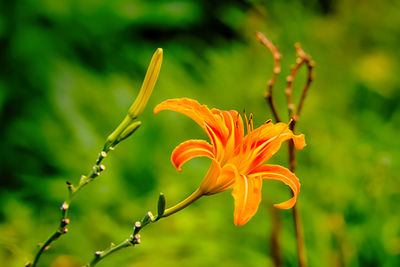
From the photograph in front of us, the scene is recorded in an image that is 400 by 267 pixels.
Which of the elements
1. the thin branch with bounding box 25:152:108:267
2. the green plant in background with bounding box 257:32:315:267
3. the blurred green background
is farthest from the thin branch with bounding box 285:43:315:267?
the blurred green background

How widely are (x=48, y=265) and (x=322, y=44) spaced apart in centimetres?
191

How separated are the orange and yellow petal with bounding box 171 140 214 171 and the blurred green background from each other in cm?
89

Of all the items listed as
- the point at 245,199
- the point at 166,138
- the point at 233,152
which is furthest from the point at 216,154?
the point at 166,138

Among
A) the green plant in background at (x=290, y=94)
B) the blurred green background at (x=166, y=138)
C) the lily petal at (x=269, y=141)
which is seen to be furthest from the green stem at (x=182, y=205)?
the blurred green background at (x=166, y=138)

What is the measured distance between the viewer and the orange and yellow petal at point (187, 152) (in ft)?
2.24

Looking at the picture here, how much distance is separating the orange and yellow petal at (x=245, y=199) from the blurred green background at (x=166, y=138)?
929 millimetres

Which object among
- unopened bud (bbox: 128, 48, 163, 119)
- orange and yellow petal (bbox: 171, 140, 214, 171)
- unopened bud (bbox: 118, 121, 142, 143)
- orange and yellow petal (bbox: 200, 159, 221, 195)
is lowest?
orange and yellow petal (bbox: 200, 159, 221, 195)

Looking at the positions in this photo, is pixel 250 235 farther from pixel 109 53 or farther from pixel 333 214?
pixel 109 53

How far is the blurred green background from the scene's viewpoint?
1.69 meters

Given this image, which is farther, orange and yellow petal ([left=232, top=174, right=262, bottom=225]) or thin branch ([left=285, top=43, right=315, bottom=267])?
thin branch ([left=285, top=43, right=315, bottom=267])

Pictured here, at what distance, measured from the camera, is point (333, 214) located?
71.1 inches

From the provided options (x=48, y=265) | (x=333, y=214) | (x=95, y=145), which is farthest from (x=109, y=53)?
(x=333, y=214)

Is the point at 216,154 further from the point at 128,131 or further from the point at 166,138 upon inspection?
the point at 166,138

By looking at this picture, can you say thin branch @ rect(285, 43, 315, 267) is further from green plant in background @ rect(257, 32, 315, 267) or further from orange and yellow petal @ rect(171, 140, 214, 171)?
orange and yellow petal @ rect(171, 140, 214, 171)
